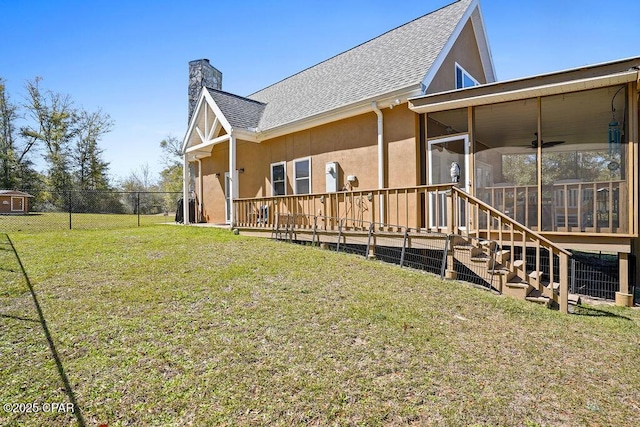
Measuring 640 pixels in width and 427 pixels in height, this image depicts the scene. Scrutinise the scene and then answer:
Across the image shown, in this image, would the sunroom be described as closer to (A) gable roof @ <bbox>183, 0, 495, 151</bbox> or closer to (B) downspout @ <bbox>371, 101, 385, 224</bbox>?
(B) downspout @ <bbox>371, 101, 385, 224</bbox>

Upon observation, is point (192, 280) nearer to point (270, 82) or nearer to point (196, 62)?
point (270, 82)

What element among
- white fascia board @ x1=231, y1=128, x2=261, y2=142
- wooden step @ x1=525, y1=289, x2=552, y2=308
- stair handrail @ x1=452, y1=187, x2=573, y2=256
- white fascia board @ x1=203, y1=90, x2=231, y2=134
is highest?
white fascia board @ x1=203, y1=90, x2=231, y2=134

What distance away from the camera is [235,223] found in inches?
411

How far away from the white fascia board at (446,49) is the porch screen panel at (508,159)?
4.64ft

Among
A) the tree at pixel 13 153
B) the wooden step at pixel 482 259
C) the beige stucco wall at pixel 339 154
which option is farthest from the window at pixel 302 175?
the tree at pixel 13 153

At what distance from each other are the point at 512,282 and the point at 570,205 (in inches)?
73.5

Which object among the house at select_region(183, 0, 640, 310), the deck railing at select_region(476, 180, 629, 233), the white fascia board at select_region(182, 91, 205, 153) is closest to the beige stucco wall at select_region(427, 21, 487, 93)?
the house at select_region(183, 0, 640, 310)

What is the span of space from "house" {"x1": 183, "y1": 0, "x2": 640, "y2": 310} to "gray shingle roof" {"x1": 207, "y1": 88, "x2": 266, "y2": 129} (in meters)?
0.06

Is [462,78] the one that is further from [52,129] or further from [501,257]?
[52,129]

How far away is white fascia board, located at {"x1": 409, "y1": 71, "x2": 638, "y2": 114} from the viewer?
214 inches

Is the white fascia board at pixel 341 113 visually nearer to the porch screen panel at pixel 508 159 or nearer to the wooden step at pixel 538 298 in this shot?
the porch screen panel at pixel 508 159

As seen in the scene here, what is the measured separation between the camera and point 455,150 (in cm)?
745

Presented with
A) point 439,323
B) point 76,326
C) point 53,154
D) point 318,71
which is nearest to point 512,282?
point 439,323

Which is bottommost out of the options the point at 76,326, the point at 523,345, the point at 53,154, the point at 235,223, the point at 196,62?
the point at 523,345
